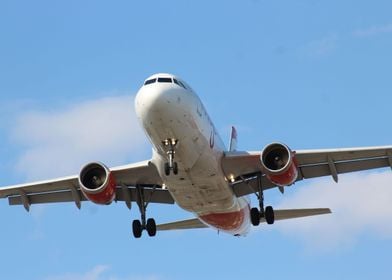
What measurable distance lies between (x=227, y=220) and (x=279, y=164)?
16.5 feet

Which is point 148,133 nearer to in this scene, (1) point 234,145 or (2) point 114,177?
(2) point 114,177

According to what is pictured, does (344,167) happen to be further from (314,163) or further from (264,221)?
(264,221)

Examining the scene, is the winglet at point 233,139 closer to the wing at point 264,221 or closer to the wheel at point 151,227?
the wing at point 264,221

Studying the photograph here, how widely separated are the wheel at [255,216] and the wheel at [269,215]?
347 millimetres

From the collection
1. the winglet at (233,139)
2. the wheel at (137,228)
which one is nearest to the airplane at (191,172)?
the wheel at (137,228)

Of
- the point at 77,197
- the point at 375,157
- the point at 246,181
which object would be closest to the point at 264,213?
the point at 246,181

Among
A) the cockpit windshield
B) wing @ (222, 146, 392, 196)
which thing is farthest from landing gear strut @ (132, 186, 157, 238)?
the cockpit windshield

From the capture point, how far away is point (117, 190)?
126 ft

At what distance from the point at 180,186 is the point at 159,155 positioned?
5.15ft

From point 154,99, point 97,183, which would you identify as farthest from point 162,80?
point 97,183

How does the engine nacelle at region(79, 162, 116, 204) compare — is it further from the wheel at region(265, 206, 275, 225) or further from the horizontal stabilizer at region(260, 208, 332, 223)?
the horizontal stabilizer at region(260, 208, 332, 223)

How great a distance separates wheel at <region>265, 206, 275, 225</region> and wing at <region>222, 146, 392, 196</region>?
0.90 m

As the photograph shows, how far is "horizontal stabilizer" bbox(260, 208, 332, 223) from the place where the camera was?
128ft

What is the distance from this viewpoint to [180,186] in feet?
111
